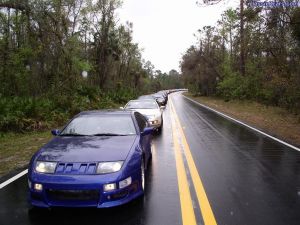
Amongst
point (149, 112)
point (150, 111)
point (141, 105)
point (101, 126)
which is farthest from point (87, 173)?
point (141, 105)

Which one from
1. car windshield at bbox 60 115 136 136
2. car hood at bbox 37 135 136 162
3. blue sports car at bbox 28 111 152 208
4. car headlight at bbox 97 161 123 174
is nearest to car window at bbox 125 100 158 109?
car windshield at bbox 60 115 136 136

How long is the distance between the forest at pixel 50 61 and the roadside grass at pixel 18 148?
0.90m

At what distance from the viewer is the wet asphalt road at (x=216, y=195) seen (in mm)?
5125

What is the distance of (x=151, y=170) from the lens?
7.96 metres

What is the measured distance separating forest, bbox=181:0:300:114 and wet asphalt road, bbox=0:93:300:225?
35.4ft

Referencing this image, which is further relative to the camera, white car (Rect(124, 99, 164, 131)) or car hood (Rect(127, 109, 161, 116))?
car hood (Rect(127, 109, 161, 116))

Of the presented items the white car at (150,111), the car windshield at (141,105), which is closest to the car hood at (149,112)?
the white car at (150,111)

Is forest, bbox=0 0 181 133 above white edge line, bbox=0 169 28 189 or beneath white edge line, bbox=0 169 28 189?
above

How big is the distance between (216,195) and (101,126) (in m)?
2.59

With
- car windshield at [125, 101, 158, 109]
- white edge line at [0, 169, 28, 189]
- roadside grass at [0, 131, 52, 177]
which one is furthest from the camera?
car windshield at [125, 101, 158, 109]

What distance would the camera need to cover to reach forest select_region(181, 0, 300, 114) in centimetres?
2194

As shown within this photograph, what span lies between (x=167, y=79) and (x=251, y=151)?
14141 centimetres

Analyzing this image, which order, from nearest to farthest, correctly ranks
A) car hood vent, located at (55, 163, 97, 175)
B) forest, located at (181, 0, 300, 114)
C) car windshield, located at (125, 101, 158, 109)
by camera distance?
car hood vent, located at (55, 163, 97, 175) → car windshield, located at (125, 101, 158, 109) → forest, located at (181, 0, 300, 114)

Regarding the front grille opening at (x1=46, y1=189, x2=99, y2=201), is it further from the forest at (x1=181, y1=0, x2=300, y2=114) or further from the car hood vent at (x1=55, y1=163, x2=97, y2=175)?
the forest at (x1=181, y1=0, x2=300, y2=114)
